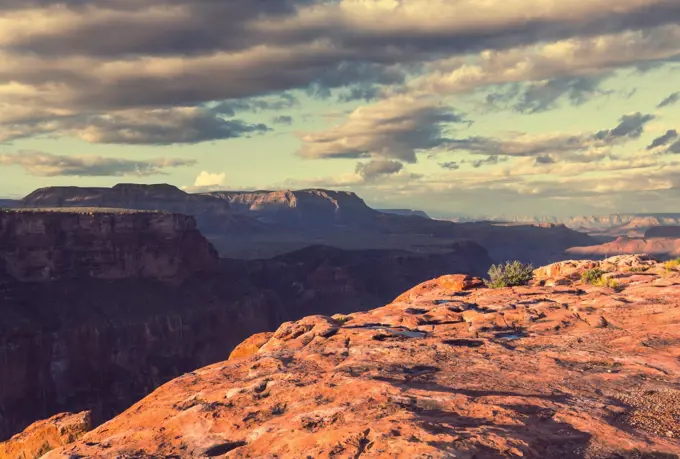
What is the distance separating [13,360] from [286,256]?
358 ft

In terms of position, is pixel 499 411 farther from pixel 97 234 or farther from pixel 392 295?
pixel 392 295

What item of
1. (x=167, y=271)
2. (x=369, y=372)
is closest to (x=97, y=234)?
(x=167, y=271)

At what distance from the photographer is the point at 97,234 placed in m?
118

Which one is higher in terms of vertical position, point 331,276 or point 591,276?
point 591,276

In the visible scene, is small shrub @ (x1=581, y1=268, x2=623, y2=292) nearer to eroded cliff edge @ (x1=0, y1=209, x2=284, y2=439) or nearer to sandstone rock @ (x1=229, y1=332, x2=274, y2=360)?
sandstone rock @ (x1=229, y1=332, x2=274, y2=360)

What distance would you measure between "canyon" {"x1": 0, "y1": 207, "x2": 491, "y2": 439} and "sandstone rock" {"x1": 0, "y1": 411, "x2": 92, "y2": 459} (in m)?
66.8

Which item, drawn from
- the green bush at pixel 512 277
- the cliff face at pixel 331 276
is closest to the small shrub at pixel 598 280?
the green bush at pixel 512 277

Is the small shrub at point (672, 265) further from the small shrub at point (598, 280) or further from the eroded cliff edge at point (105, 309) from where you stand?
the eroded cliff edge at point (105, 309)

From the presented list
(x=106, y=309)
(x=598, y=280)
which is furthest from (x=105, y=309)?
(x=598, y=280)

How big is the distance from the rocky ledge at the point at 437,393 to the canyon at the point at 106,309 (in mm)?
70812

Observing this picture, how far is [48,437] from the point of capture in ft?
71.4

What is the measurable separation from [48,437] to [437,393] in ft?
45.1

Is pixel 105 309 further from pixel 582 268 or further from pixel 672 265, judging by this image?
pixel 672 265

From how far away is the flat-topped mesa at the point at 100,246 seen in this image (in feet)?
348
